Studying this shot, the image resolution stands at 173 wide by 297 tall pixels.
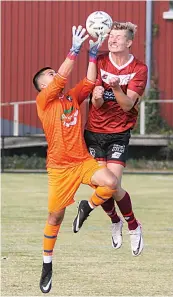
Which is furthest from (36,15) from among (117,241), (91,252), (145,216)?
(117,241)

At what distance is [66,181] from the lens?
8.88m

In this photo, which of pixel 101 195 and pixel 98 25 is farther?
pixel 101 195

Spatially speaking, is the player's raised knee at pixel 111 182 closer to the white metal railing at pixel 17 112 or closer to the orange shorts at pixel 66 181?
the orange shorts at pixel 66 181

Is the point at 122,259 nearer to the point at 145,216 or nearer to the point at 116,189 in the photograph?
the point at 116,189

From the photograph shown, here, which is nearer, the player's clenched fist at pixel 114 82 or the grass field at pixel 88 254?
the player's clenched fist at pixel 114 82

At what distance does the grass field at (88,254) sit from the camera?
372 inches

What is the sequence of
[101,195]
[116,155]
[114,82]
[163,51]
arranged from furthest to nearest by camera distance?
[163,51] < [116,155] < [101,195] < [114,82]

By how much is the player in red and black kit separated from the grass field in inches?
22.2

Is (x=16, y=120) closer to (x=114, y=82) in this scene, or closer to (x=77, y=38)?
(x=77, y=38)

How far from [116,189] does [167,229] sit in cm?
464

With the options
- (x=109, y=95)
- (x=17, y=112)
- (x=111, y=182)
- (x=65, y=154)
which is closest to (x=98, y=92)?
(x=109, y=95)

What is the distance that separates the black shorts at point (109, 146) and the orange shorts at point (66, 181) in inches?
11.7

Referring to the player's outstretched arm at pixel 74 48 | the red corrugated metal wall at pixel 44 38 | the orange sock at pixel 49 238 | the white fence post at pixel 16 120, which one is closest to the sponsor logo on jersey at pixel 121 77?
the player's outstretched arm at pixel 74 48

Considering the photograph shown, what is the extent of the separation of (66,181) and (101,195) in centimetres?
35
